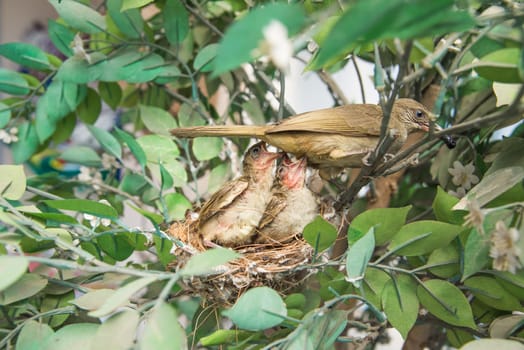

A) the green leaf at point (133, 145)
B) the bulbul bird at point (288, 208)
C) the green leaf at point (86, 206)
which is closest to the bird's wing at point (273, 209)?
the bulbul bird at point (288, 208)

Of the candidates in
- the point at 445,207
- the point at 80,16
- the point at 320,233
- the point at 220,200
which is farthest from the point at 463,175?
the point at 80,16

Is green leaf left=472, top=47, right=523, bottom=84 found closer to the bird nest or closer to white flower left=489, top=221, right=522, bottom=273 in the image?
white flower left=489, top=221, right=522, bottom=273

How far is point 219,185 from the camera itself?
0.99m

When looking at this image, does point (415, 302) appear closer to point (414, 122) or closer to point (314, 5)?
point (414, 122)

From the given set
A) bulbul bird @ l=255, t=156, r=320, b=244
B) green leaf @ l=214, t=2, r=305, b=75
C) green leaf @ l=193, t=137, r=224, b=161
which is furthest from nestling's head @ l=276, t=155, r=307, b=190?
green leaf @ l=214, t=2, r=305, b=75

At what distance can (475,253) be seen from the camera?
59cm

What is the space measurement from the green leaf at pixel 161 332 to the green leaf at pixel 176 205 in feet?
1.40

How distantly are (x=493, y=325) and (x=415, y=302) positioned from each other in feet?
0.28

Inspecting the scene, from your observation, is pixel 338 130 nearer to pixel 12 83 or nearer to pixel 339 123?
pixel 339 123

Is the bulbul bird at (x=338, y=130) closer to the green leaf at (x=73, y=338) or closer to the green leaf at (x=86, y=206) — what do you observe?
the green leaf at (x=86, y=206)

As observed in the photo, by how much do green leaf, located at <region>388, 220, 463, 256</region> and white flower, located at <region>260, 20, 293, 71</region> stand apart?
0.35 meters

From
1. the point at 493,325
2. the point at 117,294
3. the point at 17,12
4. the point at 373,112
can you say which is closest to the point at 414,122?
the point at 373,112

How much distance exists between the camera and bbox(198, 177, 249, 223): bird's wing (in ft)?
2.91

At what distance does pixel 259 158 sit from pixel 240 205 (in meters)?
0.09
